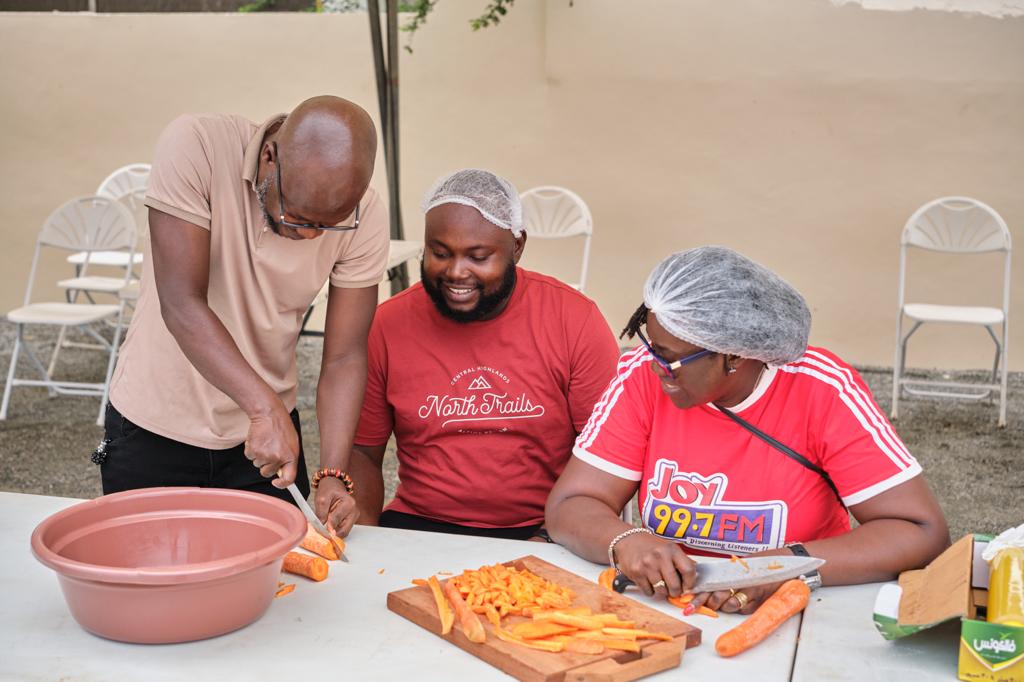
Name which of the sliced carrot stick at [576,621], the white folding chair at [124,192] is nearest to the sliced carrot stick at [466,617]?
the sliced carrot stick at [576,621]

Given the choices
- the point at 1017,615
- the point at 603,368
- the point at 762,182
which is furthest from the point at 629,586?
the point at 762,182

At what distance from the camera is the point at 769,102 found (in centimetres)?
695

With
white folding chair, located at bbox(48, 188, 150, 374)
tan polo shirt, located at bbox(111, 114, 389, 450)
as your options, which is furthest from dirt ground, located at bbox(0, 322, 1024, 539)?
tan polo shirt, located at bbox(111, 114, 389, 450)

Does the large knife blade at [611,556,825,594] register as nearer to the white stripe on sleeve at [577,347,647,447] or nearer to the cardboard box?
the cardboard box

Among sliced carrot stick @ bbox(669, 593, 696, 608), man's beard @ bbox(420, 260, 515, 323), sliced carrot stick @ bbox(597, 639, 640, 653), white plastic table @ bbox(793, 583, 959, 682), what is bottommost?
white plastic table @ bbox(793, 583, 959, 682)

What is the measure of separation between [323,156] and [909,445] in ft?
14.4

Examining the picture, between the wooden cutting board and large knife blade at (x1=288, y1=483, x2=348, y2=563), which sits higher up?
large knife blade at (x1=288, y1=483, x2=348, y2=563)

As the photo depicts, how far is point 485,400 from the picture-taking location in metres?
2.82

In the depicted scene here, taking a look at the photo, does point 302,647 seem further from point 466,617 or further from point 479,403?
point 479,403

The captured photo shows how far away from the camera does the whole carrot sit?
1744mm

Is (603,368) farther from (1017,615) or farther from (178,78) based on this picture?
(178,78)

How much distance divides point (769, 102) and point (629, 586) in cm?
551

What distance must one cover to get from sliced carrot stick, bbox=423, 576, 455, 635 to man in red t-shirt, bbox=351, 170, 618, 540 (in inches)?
36.1

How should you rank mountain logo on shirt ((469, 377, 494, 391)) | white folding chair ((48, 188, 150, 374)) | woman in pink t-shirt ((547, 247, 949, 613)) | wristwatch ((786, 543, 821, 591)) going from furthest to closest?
white folding chair ((48, 188, 150, 374)) → mountain logo on shirt ((469, 377, 494, 391)) → woman in pink t-shirt ((547, 247, 949, 613)) → wristwatch ((786, 543, 821, 591))
